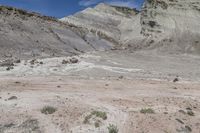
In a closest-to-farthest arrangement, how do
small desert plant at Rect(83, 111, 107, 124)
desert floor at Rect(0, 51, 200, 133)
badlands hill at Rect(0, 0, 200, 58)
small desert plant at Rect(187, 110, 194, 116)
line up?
desert floor at Rect(0, 51, 200, 133) → small desert plant at Rect(83, 111, 107, 124) → small desert plant at Rect(187, 110, 194, 116) → badlands hill at Rect(0, 0, 200, 58)

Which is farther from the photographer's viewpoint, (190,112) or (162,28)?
(162,28)

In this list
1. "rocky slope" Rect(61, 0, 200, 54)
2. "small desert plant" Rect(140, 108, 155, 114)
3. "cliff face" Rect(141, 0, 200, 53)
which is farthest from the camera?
"rocky slope" Rect(61, 0, 200, 54)

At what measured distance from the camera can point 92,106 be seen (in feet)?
70.3

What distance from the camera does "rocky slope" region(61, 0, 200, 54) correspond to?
60906 mm

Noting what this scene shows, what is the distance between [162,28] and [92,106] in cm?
4730

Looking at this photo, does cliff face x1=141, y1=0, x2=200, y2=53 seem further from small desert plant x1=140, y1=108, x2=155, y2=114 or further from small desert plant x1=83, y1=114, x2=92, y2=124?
small desert plant x1=83, y1=114, x2=92, y2=124

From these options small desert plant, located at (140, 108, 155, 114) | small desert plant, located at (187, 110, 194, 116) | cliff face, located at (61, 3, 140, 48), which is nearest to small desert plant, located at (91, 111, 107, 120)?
small desert plant, located at (140, 108, 155, 114)

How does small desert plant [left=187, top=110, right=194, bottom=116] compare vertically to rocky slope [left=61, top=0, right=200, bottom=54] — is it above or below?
below

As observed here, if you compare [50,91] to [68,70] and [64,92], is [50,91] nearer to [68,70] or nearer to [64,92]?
[64,92]

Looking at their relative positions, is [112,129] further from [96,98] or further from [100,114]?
[96,98]

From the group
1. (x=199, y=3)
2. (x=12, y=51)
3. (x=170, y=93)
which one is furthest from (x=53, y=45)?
(x=170, y=93)

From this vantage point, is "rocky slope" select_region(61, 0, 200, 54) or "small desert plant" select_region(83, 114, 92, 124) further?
"rocky slope" select_region(61, 0, 200, 54)

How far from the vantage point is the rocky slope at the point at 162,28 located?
200 ft

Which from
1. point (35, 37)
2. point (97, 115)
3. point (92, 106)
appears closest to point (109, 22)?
point (35, 37)
